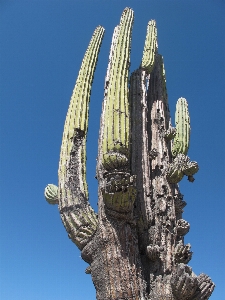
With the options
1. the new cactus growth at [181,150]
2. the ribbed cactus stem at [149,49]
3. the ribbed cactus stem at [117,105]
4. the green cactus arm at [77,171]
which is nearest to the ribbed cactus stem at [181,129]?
the new cactus growth at [181,150]

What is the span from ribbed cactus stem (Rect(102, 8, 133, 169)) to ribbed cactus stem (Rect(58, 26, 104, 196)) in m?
A: 0.32

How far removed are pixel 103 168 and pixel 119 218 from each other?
0.63 metres

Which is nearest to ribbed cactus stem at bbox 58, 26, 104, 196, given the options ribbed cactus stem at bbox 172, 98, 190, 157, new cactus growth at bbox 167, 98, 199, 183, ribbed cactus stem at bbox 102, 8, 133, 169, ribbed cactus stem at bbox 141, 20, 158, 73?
ribbed cactus stem at bbox 102, 8, 133, 169

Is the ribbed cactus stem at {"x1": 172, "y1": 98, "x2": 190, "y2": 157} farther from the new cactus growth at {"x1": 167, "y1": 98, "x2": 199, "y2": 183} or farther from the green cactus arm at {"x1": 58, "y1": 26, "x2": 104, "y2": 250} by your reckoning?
the green cactus arm at {"x1": 58, "y1": 26, "x2": 104, "y2": 250}

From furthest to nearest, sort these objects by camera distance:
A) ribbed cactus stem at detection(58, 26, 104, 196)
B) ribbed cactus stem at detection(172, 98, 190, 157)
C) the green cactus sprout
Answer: ribbed cactus stem at detection(172, 98, 190, 157)
the green cactus sprout
ribbed cactus stem at detection(58, 26, 104, 196)

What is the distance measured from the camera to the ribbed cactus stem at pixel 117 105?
3.95 metres

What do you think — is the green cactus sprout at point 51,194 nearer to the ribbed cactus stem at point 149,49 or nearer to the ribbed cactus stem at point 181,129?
the ribbed cactus stem at point 181,129

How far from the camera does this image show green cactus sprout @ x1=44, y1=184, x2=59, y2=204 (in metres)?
4.87

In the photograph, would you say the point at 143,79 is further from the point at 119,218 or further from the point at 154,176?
the point at 119,218

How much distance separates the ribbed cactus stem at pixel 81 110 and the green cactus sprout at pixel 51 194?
542mm

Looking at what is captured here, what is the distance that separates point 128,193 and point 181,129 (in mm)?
1906

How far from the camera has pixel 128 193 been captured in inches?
151

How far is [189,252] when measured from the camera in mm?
4270

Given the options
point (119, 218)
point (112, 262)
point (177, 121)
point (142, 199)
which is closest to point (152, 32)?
point (177, 121)
